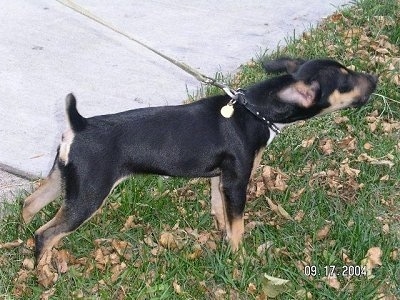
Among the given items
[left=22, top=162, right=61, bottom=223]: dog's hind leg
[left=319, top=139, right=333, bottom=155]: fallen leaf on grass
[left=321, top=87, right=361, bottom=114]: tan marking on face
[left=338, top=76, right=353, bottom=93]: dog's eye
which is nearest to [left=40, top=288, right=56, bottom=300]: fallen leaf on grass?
[left=22, top=162, right=61, bottom=223]: dog's hind leg

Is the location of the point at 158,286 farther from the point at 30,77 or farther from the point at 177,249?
the point at 30,77

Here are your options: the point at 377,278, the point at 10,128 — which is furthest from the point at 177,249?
the point at 10,128

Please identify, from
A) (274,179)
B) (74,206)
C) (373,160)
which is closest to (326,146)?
(373,160)

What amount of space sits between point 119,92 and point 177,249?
2312mm

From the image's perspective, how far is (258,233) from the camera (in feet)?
14.1

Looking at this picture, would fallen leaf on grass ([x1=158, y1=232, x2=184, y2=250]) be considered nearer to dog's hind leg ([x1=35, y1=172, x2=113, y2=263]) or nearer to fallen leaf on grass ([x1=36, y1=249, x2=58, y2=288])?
dog's hind leg ([x1=35, y1=172, x2=113, y2=263])

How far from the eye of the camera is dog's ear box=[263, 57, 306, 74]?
4.43 meters

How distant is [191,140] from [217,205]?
66cm

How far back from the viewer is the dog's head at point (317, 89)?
409cm

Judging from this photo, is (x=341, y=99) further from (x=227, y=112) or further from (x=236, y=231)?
(x=236, y=231)

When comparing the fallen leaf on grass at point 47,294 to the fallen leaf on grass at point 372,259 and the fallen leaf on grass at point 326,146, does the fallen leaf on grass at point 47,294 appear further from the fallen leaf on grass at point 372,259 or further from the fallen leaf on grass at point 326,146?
the fallen leaf on grass at point 326,146

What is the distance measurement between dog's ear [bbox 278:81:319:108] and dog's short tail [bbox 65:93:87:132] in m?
1.18

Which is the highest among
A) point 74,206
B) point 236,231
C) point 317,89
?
point 317,89

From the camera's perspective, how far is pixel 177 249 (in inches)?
162
